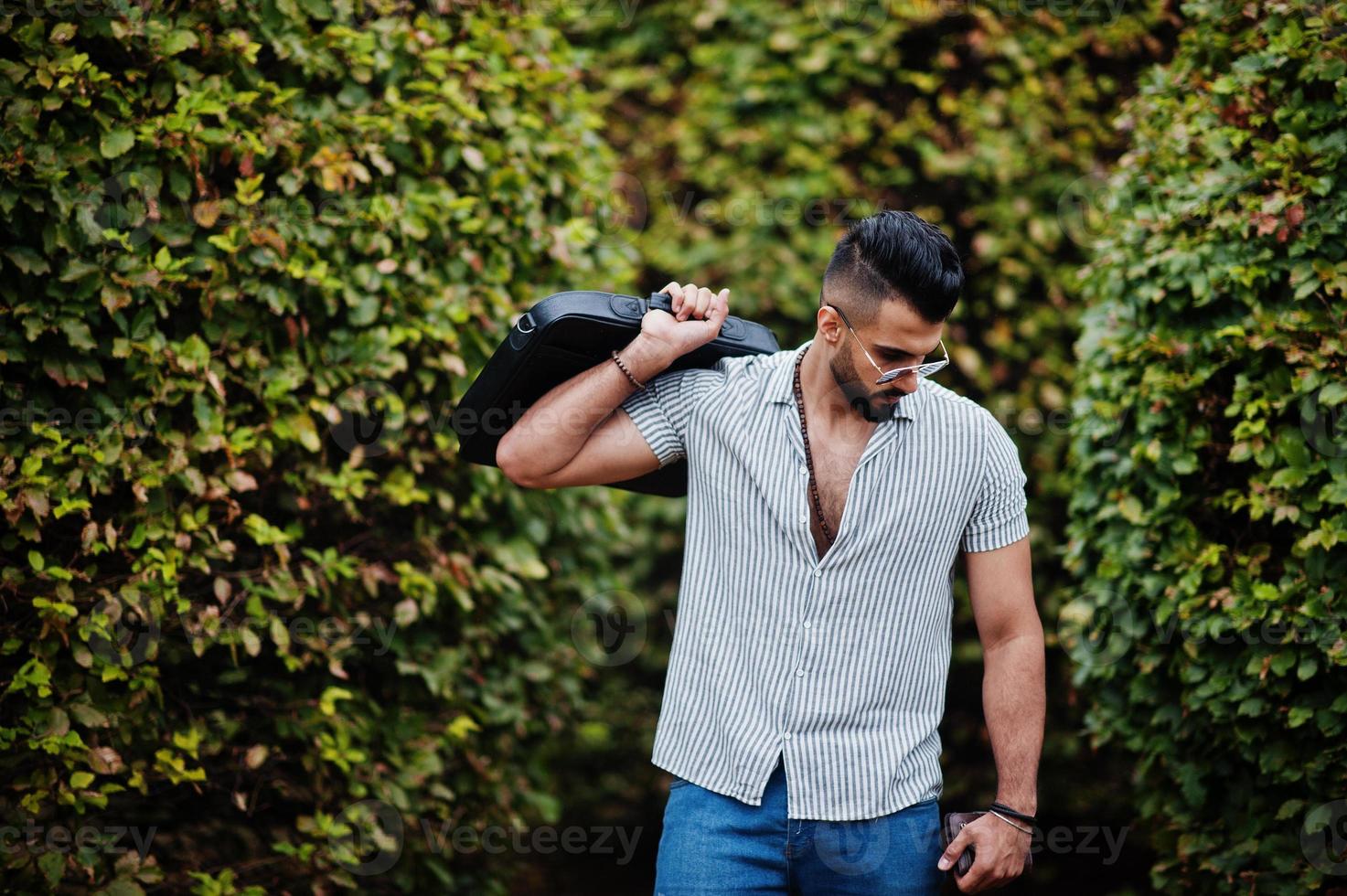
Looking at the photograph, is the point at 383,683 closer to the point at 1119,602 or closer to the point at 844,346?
the point at 844,346

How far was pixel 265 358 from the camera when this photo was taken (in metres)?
3.30

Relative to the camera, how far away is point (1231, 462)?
10.8 feet

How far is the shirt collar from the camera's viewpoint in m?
→ 2.69

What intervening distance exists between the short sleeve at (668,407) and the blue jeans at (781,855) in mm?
826

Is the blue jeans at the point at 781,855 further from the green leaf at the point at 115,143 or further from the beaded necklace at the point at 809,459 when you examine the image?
the green leaf at the point at 115,143

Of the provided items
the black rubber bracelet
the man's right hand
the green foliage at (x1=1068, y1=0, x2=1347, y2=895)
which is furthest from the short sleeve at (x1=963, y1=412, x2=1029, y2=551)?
the green foliage at (x1=1068, y1=0, x2=1347, y2=895)

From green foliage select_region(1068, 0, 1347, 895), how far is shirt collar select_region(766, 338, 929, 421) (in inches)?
42.4

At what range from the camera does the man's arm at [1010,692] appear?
2.62m

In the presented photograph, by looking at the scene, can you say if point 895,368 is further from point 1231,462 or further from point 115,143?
point 115,143

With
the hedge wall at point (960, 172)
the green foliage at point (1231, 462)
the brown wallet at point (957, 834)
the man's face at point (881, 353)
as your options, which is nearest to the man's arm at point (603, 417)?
the man's face at point (881, 353)

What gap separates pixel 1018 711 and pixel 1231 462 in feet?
3.84

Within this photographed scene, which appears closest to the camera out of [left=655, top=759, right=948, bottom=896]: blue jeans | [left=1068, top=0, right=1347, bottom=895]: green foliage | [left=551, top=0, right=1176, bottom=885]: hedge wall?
[left=655, top=759, right=948, bottom=896]: blue jeans

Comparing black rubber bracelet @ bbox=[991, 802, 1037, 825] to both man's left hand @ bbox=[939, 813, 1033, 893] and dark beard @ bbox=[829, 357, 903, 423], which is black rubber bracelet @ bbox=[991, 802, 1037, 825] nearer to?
man's left hand @ bbox=[939, 813, 1033, 893]

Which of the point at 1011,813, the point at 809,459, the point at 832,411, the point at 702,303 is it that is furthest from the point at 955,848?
the point at 702,303
